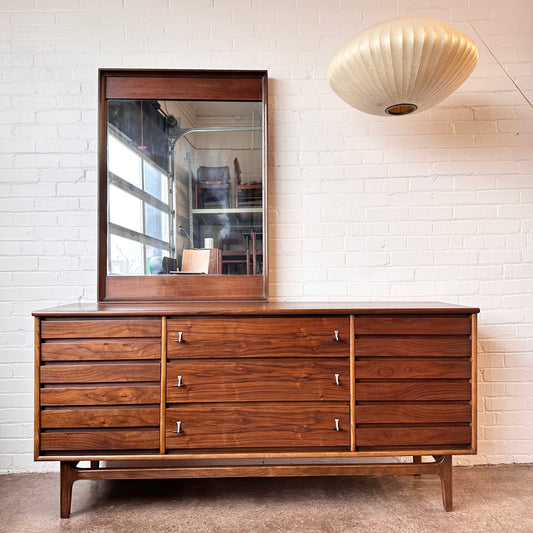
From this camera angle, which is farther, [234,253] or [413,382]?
[234,253]

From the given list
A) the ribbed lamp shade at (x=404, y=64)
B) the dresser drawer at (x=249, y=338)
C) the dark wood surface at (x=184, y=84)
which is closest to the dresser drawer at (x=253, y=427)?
the dresser drawer at (x=249, y=338)

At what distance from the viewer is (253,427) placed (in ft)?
6.14

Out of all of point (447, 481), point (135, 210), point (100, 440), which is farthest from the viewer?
point (135, 210)

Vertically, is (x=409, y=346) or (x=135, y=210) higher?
(x=135, y=210)

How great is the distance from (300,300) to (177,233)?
2.48ft

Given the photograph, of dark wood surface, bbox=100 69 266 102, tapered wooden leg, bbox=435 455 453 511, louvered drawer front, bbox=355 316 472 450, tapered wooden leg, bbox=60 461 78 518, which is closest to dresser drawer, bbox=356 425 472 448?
louvered drawer front, bbox=355 316 472 450

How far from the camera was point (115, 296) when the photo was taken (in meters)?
2.32

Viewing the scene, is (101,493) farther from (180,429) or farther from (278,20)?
(278,20)

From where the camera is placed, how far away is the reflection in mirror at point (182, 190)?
2338mm

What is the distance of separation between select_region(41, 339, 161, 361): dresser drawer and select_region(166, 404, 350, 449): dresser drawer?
0.27m

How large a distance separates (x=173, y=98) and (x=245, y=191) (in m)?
0.63

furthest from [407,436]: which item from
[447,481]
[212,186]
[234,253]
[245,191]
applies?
[212,186]

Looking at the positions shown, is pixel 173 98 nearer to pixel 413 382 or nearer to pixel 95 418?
pixel 95 418

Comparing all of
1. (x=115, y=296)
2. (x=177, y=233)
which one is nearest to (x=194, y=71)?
(x=177, y=233)
